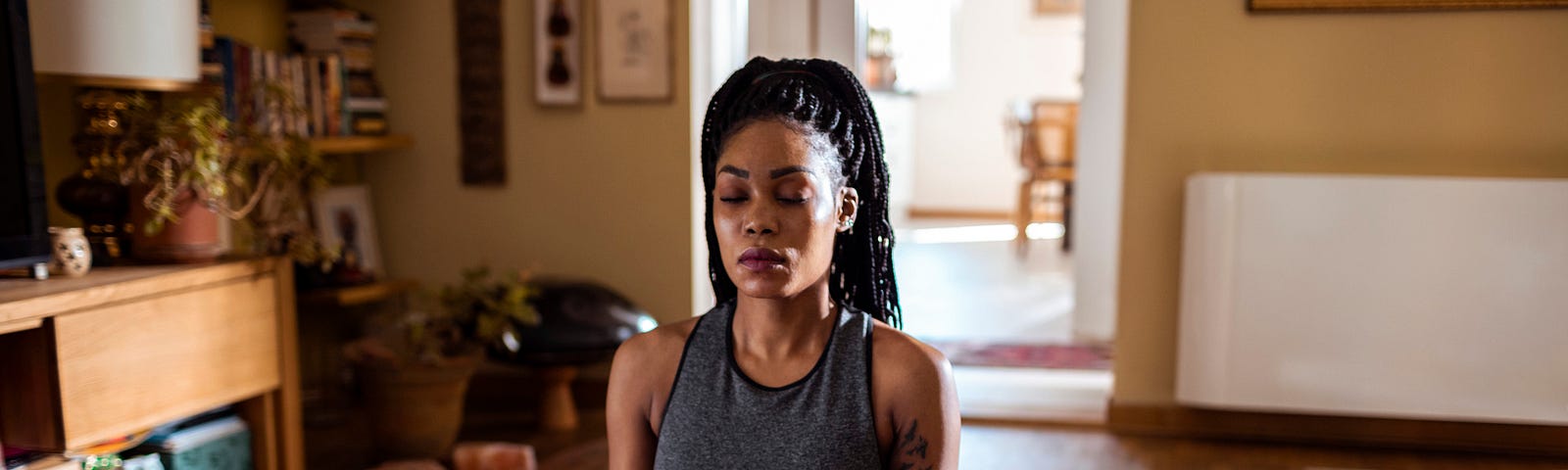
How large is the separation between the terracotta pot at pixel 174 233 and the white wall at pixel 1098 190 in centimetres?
255

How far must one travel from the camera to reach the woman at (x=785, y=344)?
1.03 metres

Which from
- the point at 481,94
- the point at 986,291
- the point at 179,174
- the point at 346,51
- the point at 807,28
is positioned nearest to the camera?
the point at 179,174

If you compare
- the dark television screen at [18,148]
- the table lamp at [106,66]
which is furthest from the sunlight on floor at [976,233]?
the dark television screen at [18,148]

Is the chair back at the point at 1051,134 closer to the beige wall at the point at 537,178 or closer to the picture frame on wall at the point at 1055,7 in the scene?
the picture frame on wall at the point at 1055,7

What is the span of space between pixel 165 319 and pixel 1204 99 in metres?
2.29

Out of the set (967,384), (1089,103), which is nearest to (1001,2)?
(1089,103)

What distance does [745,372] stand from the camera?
3.51 feet

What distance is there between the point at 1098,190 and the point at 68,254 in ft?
9.86

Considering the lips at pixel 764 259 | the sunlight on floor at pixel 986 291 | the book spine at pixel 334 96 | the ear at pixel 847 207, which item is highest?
the book spine at pixel 334 96

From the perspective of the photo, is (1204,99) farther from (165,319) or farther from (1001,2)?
(1001,2)

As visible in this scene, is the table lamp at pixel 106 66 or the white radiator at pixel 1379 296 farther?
the white radiator at pixel 1379 296

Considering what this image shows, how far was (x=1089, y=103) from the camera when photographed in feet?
13.1

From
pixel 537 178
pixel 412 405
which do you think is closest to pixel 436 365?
pixel 412 405

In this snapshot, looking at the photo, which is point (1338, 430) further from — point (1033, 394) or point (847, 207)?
point (847, 207)
